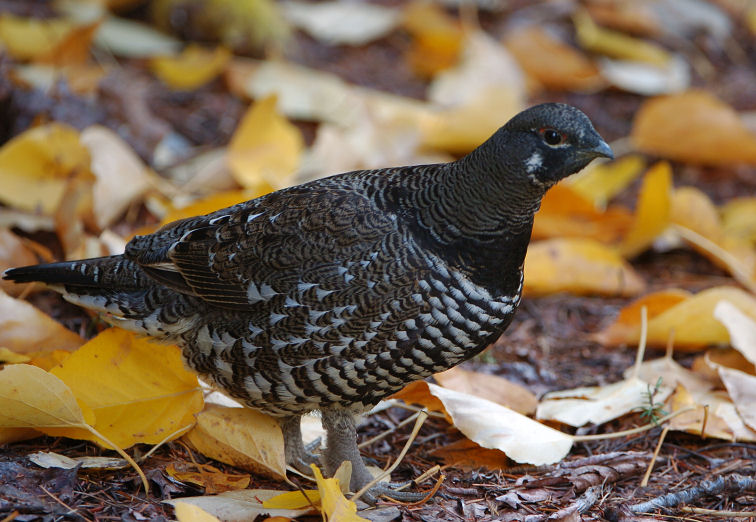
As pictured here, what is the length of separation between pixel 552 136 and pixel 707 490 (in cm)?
151

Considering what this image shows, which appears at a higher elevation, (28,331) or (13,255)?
(13,255)

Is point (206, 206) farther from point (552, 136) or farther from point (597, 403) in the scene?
point (597, 403)

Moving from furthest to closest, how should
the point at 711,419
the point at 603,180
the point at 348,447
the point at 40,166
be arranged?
the point at 603,180 → the point at 40,166 → the point at 711,419 → the point at 348,447

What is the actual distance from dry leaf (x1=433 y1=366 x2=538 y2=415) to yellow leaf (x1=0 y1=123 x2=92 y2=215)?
2.24 meters

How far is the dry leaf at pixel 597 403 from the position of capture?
152 inches

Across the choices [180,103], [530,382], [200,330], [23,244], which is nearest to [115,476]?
[200,330]

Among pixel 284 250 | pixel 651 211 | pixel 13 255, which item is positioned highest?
pixel 284 250

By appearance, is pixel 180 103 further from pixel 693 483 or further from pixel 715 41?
pixel 715 41

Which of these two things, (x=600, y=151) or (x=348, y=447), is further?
(x=348, y=447)

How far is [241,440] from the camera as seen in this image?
343 centimetres

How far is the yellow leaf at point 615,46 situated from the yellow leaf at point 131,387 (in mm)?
5141

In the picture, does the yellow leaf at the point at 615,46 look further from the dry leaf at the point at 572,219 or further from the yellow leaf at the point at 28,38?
the yellow leaf at the point at 28,38

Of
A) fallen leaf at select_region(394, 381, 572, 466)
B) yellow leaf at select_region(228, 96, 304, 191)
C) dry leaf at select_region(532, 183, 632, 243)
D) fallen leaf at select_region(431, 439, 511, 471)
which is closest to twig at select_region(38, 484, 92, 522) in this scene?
fallen leaf at select_region(394, 381, 572, 466)

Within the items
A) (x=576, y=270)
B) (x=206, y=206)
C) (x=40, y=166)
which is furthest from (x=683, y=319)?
(x=40, y=166)
